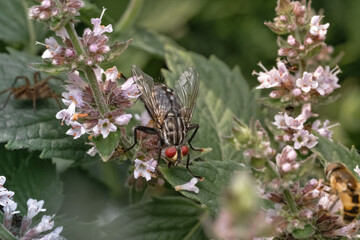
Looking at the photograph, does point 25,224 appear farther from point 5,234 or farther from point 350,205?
point 350,205

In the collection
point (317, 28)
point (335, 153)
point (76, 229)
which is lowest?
point (76, 229)

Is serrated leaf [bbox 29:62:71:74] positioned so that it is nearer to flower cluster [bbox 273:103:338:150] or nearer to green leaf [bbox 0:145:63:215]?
green leaf [bbox 0:145:63:215]

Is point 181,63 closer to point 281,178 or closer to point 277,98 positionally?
point 277,98

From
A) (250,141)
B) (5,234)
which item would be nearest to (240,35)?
(5,234)

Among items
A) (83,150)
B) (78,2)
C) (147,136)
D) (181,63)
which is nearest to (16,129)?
(83,150)

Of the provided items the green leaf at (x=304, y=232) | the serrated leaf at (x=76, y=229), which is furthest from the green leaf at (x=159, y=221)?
the green leaf at (x=304, y=232)

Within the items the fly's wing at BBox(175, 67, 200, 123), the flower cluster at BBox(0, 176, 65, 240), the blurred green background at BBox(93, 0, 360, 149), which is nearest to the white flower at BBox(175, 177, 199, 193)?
the fly's wing at BBox(175, 67, 200, 123)
